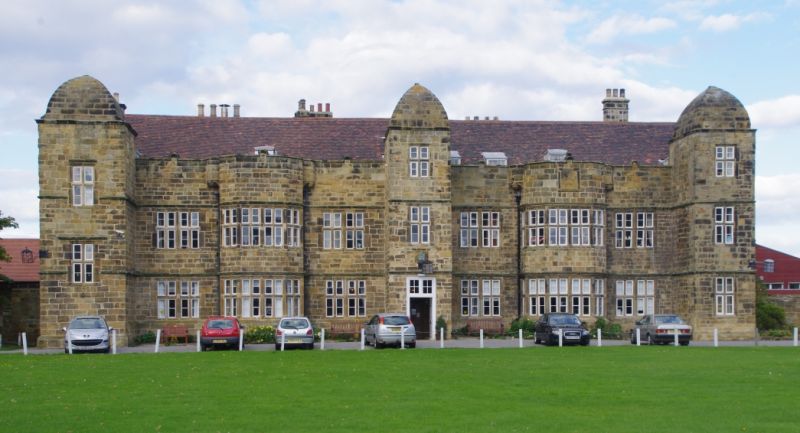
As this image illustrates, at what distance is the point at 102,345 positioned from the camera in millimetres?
39625

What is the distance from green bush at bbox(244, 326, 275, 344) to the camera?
152 ft

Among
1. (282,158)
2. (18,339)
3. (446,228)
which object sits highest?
(282,158)

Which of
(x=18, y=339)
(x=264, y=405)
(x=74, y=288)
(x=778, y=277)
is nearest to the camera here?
(x=264, y=405)

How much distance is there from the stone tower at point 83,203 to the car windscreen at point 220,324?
594cm

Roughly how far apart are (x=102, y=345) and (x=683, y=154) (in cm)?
2668

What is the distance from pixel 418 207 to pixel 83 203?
14215 millimetres

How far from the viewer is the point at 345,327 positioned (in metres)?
48.9

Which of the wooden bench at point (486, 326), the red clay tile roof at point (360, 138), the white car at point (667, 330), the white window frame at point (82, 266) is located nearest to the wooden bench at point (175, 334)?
the white window frame at point (82, 266)

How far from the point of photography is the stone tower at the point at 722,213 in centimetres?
4831

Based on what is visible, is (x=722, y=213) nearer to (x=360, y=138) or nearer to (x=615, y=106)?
(x=615, y=106)

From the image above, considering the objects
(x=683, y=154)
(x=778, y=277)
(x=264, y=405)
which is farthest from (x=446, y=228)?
(x=778, y=277)

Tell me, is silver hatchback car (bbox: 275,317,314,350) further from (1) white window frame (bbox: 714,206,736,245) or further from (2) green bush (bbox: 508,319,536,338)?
(1) white window frame (bbox: 714,206,736,245)

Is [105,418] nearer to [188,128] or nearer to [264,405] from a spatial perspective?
[264,405]

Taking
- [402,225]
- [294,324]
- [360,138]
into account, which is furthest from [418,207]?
[294,324]
